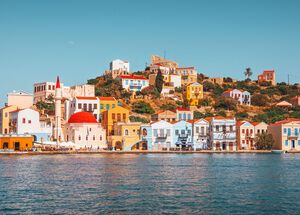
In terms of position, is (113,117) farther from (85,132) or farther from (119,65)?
(119,65)

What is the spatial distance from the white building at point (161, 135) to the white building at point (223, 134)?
20.8 ft

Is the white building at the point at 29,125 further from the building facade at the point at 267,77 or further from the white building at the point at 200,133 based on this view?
the building facade at the point at 267,77

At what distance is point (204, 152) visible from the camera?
74750 millimetres

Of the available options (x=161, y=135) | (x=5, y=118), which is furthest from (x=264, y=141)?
(x=5, y=118)

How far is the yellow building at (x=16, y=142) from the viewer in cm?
6819

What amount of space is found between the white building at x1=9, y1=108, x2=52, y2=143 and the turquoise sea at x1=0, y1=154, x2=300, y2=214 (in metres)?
28.1

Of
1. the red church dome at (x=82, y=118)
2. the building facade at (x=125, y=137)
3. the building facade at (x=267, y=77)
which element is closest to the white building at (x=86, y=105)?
the red church dome at (x=82, y=118)

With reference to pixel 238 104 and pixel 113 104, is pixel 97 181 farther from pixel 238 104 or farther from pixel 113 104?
pixel 238 104

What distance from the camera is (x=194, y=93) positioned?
10562 centimetres

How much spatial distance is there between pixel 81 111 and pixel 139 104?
1939cm

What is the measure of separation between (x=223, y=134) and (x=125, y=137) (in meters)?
15.1

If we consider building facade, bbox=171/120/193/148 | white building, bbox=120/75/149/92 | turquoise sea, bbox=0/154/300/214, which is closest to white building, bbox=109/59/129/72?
white building, bbox=120/75/149/92

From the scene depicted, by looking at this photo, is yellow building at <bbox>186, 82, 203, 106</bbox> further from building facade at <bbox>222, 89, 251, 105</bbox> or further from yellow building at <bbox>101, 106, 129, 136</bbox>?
yellow building at <bbox>101, 106, 129, 136</bbox>

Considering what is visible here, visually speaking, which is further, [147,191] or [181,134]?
[181,134]
